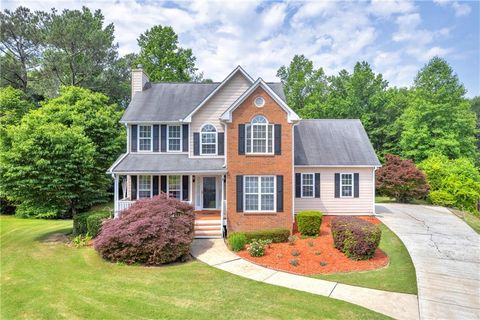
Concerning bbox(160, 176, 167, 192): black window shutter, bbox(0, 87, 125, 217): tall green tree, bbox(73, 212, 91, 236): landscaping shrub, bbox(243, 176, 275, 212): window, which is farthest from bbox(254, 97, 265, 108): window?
bbox(73, 212, 91, 236): landscaping shrub

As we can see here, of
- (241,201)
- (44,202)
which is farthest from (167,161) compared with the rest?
(44,202)

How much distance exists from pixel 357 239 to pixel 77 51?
111 ft

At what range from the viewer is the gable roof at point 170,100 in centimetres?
1716

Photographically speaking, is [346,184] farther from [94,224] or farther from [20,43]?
[20,43]

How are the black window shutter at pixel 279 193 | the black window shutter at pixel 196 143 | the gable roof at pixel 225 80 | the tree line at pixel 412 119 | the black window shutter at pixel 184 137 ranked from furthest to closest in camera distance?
the tree line at pixel 412 119 < the black window shutter at pixel 184 137 < the black window shutter at pixel 196 143 < the gable roof at pixel 225 80 < the black window shutter at pixel 279 193

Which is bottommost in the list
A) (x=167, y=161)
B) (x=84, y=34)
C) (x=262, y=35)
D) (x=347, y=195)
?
(x=347, y=195)

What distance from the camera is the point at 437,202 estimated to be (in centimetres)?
2416

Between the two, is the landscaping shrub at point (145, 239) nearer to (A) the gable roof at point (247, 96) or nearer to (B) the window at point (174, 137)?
(A) the gable roof at point (247, 96)

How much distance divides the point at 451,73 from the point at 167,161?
121 ft

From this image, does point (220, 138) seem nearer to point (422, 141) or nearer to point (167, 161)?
point (167, 161)

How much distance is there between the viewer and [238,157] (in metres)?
14.8

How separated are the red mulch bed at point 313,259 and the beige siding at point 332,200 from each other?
15.7 feet

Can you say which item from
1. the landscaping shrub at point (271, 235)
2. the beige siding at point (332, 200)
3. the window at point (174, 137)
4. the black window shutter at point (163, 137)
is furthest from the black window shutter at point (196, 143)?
the beige siding at point (332, 200)

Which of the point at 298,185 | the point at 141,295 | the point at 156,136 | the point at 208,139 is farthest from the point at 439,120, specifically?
the point at 141,295
